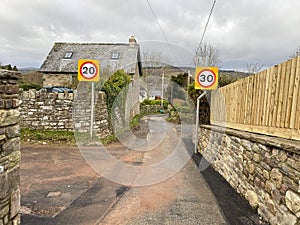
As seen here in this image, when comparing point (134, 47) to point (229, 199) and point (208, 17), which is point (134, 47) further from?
point (229, 199)

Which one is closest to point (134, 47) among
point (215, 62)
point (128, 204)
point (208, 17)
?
point (215, 62)

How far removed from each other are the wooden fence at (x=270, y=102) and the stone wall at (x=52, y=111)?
17.8 ft

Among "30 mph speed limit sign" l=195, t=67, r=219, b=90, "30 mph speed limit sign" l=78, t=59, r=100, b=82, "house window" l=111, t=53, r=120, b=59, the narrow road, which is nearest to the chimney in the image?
Answer: "house window" l=111, t=53, r=120, b=59

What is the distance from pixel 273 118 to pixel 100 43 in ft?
66.9

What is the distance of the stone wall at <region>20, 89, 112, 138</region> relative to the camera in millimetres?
8047

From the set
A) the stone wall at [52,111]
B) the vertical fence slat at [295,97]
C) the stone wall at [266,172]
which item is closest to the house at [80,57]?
the stone wall at [52,111]

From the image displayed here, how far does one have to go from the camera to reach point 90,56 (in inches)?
766

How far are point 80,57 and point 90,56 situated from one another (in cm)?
93

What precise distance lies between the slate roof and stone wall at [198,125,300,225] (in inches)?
539

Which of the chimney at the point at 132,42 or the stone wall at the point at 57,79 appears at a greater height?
the chimney at the point at 132,42

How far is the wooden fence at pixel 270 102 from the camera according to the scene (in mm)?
2617

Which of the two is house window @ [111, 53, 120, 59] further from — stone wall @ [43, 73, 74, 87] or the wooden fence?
the wooden fence

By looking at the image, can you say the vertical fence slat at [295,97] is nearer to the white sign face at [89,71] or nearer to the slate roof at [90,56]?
the white sign face at [89,71]

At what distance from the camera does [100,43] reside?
2109 centimetres
